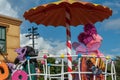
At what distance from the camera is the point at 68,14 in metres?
10.4

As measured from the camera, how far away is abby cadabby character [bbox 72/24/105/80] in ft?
32.5

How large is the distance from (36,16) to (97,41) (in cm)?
200

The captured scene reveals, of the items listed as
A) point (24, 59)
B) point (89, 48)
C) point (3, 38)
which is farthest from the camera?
point (3, 38)

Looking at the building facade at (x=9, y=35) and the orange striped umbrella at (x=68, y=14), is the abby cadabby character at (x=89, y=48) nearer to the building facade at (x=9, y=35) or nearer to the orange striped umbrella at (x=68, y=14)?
the orange striped umbrella at (x=68, y=14)

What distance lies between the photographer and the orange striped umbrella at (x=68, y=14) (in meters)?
9.92

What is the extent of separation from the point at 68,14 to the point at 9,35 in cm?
1549

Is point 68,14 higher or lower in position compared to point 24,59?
higher

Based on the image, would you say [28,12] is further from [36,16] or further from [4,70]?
[4,70]

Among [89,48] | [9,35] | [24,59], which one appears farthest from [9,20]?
[89,48]

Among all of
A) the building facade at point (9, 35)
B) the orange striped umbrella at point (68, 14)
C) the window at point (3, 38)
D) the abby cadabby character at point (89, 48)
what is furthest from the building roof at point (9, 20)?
the abby cadabby character at point (89, 48)

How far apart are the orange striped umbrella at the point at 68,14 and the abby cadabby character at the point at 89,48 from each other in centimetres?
37

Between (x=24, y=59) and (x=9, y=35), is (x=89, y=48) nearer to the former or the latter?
(x=24, y=59)

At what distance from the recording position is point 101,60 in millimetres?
10078

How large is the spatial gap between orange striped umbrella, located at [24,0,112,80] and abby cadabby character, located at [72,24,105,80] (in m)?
0.37
